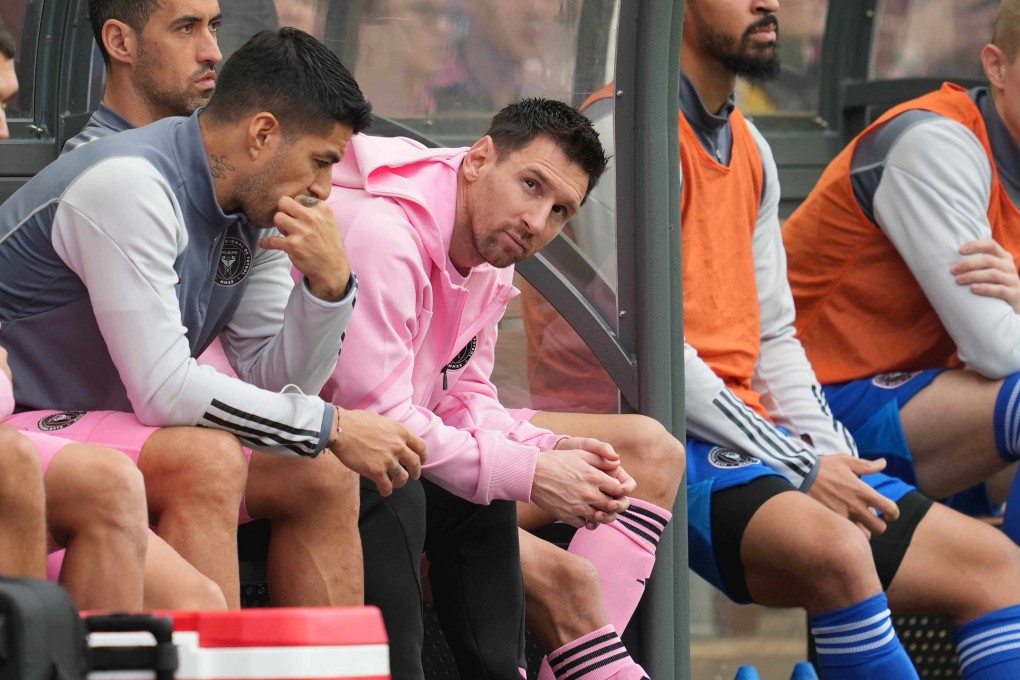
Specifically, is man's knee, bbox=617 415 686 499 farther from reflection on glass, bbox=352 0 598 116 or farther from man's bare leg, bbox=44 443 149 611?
man's bare leg, bbox=44 443 149 611

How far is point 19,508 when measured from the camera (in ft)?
6.70

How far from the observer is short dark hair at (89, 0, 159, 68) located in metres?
3.31

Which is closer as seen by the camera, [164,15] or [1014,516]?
[164,15]

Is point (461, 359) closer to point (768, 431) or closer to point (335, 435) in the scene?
point (335, 435)

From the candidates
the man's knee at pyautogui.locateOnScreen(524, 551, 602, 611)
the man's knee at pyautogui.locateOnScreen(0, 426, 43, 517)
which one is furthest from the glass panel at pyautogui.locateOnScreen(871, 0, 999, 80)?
the man's knee at pyautogui.locateOnScreen(0, 426, 43, 517)

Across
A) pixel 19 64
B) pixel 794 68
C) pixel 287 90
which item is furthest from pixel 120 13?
pixel 794 68

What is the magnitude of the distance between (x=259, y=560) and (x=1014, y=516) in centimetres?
192

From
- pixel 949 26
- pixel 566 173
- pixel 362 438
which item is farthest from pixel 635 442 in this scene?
pixel 949 26

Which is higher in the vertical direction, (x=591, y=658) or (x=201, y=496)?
(x=201, y=496)

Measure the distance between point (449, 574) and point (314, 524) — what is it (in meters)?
0.41

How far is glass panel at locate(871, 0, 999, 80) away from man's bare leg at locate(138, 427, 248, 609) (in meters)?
3.75

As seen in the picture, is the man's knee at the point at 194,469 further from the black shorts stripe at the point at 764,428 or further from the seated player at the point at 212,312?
the black shorts stripe at the point at 764,428

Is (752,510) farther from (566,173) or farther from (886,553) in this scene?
(566,173)

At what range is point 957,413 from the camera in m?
3.98
